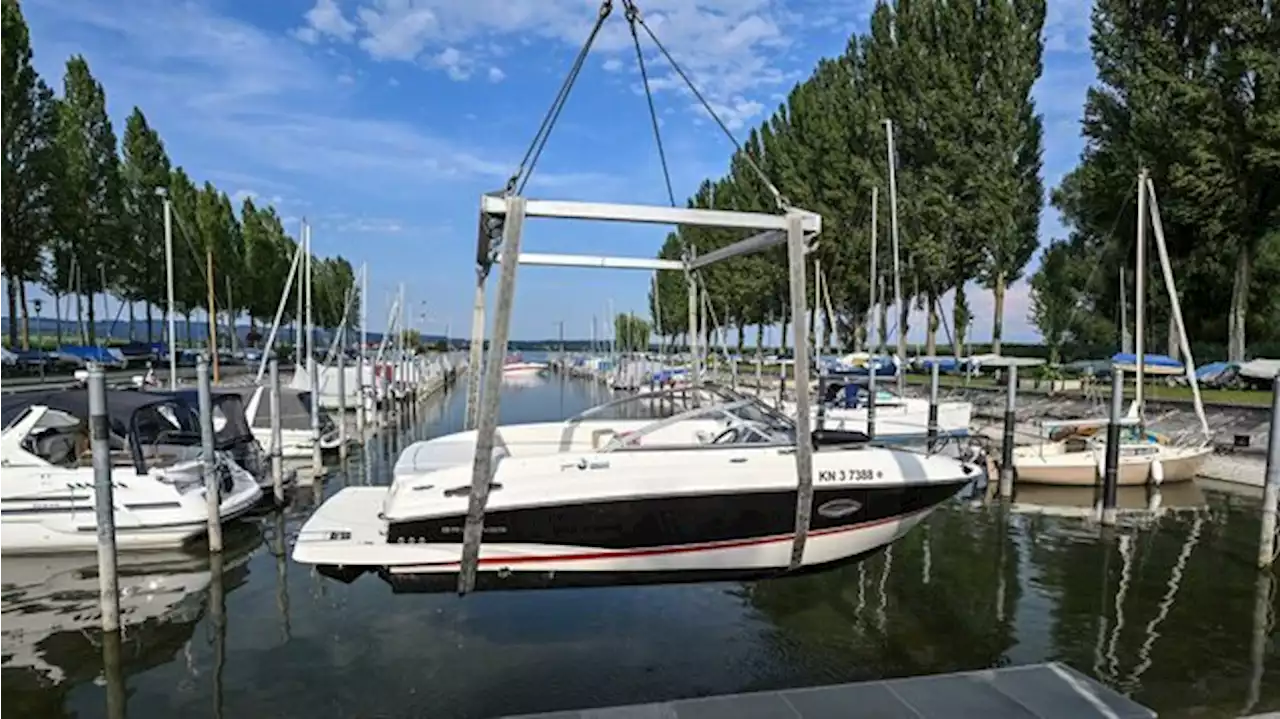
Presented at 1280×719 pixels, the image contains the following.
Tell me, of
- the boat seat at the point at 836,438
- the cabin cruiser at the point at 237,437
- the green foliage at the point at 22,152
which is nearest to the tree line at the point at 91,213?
the green foliage at the point at 22,152

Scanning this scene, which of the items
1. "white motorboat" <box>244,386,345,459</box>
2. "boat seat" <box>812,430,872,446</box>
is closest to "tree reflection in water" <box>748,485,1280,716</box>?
"boat seat" <box>812,430,872,446</box>

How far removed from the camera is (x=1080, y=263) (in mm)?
41594

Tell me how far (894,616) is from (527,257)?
5.24m

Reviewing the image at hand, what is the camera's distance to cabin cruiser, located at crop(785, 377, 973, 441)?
20000mm

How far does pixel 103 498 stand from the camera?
24.2 ft

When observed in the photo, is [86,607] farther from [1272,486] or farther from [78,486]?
[1272,486]

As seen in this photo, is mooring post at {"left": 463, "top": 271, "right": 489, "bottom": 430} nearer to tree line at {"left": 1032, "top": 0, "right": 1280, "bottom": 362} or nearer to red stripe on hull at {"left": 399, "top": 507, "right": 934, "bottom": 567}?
red stripe on hull at {"left": 399, "top": 507, "right": 934, "bottom": 567}

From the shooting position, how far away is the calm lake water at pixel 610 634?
6.69m

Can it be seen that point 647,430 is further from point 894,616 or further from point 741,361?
point 741,361

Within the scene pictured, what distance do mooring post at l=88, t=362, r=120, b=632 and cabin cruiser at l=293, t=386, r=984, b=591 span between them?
2345mm

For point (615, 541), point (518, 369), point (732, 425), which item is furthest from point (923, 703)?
point (518, 369)

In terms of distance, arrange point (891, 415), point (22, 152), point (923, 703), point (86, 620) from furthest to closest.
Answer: point (22, 152) < point (891, 415) < point (86, 620) < point (923, 703)

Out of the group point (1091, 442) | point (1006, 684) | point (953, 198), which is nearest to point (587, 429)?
point (1006, 684)

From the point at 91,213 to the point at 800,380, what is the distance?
48830 mm
